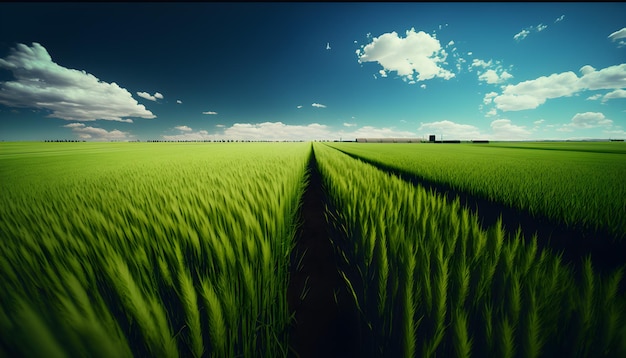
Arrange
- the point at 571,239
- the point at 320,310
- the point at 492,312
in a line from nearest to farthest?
the point at 492,312
the point at 320,310
the point at 571,239

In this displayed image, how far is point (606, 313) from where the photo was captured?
711 mm

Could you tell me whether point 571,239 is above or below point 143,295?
below

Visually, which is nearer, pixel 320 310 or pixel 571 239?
pixel 320 310

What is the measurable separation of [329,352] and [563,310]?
3.82ft

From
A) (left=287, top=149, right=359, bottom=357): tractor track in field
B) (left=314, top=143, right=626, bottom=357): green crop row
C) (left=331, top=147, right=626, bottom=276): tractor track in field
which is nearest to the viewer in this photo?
(left=314, top=143, right=626, bottom=357): green crop row

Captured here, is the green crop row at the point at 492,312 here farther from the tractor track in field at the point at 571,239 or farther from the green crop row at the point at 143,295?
the tractor track in field at the point at 571,239

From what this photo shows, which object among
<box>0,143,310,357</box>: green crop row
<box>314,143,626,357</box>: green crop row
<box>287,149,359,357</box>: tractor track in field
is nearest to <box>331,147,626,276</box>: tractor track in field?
<box>314,143,626,357</box>: green crop row

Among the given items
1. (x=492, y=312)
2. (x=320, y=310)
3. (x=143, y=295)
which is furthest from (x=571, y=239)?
(x=143, y=295)

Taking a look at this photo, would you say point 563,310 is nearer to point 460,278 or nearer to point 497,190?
point 460,278

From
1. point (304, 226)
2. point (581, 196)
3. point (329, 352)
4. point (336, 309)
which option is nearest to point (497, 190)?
point (581, 196)

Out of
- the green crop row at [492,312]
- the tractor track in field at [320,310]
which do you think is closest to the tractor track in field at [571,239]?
the green crop row at [492,312]

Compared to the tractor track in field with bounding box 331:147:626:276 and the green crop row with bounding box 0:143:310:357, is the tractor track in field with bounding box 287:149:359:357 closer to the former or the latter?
the green crop row with bounding box 0:143:310:357

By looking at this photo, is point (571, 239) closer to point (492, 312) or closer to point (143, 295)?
point (492, 312)

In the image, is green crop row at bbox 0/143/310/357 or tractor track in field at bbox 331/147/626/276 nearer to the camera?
green crop row at bbox 0/143/310/357
